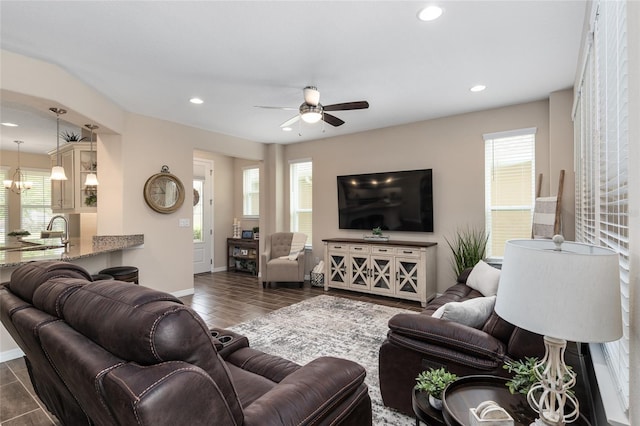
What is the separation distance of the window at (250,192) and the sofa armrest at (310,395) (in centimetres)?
629

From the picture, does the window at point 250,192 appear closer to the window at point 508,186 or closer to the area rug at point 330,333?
the area rug at point 330,333

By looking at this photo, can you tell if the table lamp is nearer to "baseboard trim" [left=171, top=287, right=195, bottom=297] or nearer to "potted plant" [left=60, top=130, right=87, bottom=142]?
"baseboard trim" [left=171, top=287, right=195, bottom=297]

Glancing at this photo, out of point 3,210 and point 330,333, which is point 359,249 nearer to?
point 330,333

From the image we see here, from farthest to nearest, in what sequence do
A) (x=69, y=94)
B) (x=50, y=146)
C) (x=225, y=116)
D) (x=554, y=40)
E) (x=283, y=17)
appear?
(x=50, y=146) < (x=225, y=116) < (x=69, y=94) < (x=554, y=40) < (x=283, y=17)

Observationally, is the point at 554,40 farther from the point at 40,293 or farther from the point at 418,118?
the point at 40,293

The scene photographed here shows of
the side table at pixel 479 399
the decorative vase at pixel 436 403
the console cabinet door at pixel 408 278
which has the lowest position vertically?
the console cabinet door at pixel 408 278

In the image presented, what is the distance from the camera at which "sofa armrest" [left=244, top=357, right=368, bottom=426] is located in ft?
3.53

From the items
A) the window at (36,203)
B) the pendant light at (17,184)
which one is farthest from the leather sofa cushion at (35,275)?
the window at (36,203)

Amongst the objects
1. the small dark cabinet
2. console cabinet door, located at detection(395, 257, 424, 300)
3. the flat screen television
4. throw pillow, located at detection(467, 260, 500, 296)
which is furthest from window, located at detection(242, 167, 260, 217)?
throw pillow, located at detection(467, 260, 500, 296)

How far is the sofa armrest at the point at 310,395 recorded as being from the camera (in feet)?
3.53

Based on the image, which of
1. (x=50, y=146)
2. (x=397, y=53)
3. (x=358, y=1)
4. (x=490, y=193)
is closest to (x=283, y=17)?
(x=358, y=1)

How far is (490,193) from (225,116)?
3911 millimetres

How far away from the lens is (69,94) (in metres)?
3.25

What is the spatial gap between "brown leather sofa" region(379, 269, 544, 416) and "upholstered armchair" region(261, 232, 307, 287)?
12.1ft
